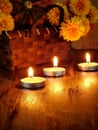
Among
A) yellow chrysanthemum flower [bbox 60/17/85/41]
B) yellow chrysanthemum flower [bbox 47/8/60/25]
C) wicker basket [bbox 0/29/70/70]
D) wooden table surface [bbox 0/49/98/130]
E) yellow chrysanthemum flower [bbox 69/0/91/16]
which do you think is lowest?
wooden table surface [bbox 0/49/98/130]

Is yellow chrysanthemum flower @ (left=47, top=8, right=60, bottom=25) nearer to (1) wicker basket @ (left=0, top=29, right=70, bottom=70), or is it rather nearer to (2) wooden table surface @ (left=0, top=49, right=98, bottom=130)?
(1) wicker basket @ (left=0, top=29, right=70, bottom=70)

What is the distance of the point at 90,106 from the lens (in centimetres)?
77

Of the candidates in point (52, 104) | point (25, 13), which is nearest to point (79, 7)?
point (25, 13)

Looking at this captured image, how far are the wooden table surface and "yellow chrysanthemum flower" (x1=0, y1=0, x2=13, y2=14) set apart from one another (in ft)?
0.88

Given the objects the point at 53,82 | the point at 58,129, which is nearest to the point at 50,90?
the point at 53,82

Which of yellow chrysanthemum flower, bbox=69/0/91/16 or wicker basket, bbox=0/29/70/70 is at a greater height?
yellow chrysanthemum flower, bbox=69/0/91/16

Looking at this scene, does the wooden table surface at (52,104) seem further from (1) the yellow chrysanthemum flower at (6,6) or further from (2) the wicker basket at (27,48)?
(1) the yellow chrysanthemum flower at (6,6)

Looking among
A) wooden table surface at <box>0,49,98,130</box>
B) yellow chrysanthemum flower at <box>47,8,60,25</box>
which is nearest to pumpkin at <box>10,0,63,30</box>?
yellow chrysanthemum flower at <box>47,8,60,25</box>

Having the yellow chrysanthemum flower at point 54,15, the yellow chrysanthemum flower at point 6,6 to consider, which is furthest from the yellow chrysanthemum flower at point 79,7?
the yellow chrysanthemum flower at point 6,6

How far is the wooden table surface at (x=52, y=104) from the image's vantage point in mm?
661

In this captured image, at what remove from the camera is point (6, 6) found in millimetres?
1224

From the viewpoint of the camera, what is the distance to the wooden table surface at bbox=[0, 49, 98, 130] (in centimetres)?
66

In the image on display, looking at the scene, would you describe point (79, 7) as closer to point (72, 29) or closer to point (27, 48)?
point (72, 29)

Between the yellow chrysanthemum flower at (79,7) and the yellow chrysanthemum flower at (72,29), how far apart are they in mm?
84
